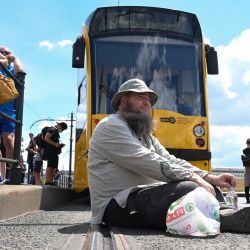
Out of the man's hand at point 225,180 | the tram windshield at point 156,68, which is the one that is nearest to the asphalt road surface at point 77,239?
the man's hand at point 225,180

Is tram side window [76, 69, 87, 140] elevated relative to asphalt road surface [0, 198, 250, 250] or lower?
elevated

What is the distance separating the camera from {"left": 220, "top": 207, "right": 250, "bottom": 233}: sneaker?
3.81 m

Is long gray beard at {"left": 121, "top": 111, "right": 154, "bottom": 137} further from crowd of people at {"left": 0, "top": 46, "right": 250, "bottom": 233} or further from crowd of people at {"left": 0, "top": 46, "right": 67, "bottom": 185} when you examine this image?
crowd of people at {"left": 0, "top": 46, "right": 67, "bottom": 185}

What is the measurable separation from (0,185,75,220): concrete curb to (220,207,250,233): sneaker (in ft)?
6.79

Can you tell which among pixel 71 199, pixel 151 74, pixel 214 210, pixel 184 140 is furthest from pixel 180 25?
pixel 214 210

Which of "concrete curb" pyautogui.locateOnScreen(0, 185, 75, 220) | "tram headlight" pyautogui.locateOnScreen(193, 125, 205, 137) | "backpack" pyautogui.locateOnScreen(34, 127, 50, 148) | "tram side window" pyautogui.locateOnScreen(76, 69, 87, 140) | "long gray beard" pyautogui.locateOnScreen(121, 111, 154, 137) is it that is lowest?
"concrete curb" pyautogui.locateOnScreen(0, 185, 75, 220)

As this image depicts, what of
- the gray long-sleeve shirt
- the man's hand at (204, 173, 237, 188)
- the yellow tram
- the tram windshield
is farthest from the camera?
A: the tram windshield

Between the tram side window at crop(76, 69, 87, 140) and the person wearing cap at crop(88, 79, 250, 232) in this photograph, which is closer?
the person wearing cap at crop(88, 79, 250, 232)

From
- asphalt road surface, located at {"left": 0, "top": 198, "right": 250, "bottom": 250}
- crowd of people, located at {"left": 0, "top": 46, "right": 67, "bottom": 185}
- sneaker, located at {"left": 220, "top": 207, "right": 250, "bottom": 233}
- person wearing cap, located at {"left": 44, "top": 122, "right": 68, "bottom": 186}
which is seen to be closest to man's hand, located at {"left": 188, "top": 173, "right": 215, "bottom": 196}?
sneaker, located at {"left": 220, "top": 207, "right": 250, "bottom": 233}

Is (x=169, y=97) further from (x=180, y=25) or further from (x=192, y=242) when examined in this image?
(x=192, y=242)

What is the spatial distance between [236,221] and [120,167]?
107 cm

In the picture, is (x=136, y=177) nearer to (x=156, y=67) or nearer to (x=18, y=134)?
(x=18, y=134)

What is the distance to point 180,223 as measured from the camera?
3.62 meters

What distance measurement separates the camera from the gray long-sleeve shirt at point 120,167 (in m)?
4.08
